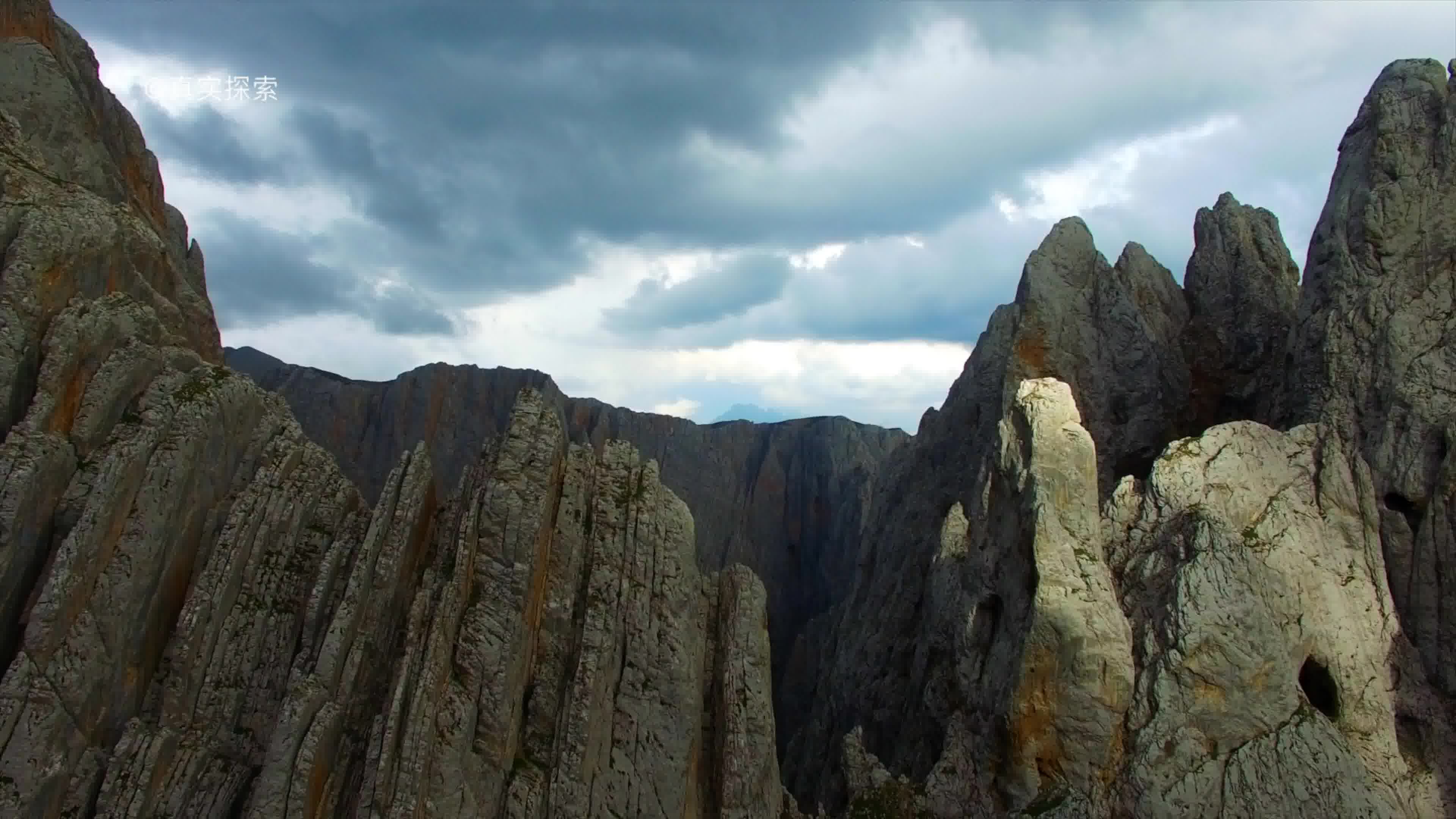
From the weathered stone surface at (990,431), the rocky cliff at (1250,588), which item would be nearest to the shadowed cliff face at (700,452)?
the weathered stone surface at (990,431)

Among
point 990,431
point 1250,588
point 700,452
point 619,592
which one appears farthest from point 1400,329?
point 700,452

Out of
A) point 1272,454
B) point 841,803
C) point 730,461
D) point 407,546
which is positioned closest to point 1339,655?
point 1272,454

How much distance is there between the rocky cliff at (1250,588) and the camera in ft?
83.9

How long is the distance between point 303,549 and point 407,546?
316cm

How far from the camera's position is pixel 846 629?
48688 millimetres

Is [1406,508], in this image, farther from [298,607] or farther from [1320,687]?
[298,607]

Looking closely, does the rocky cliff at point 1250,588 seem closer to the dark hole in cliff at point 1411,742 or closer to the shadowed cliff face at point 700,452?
the dark hole in cliff at point 1411,742

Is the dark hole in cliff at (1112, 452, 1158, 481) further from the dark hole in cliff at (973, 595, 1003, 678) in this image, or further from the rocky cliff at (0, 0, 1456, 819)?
the dark hole in cliff at (973, 595, 1003, 678)

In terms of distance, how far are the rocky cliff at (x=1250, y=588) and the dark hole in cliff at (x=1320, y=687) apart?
8cm

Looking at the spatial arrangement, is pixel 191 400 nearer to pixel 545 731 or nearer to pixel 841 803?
pixel 545 731

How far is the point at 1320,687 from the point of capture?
27703mm

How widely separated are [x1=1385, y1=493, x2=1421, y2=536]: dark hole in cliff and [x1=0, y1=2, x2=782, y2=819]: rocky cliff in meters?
20.1

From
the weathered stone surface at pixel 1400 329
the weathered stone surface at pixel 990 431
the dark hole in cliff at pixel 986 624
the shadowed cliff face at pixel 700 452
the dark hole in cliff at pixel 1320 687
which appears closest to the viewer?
Answer: the dark hole in cliff at pixel 1320 687

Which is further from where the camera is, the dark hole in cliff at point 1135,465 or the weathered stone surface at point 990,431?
the dark hole in cliff at point 1135,465
